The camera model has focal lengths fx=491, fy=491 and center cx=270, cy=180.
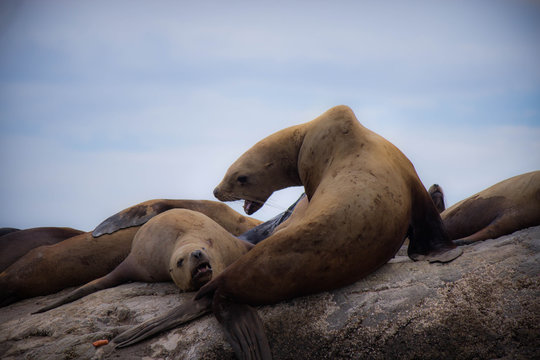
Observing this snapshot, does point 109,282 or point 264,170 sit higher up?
point 264,170

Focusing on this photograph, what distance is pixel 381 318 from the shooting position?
296cm

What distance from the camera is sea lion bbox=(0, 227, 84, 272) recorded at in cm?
668

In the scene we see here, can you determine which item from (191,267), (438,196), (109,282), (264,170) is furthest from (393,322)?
(438,196)

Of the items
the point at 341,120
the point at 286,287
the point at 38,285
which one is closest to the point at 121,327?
the point at 286,287

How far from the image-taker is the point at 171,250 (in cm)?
477

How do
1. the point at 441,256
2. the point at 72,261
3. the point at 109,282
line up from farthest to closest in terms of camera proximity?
the point at 72,261 < the point at 109,282 < the point at 441,256

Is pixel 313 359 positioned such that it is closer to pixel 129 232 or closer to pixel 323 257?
pixel 323 257

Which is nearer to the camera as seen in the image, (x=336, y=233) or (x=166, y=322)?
(x=336, y=233)

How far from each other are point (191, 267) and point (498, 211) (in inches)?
115

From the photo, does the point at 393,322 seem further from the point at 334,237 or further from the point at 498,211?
the point at 498,211

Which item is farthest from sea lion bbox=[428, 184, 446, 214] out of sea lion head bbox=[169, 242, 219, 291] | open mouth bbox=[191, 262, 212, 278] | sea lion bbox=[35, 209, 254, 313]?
open mouth bbox=[191, 262, 212, 278]

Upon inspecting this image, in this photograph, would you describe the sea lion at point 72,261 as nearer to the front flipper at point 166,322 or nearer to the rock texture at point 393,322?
the rock texture at point 393,322

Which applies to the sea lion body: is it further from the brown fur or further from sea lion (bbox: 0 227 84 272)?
sea lion (bbox: 0 227 84 272)

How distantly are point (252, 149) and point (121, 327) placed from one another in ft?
6.52
